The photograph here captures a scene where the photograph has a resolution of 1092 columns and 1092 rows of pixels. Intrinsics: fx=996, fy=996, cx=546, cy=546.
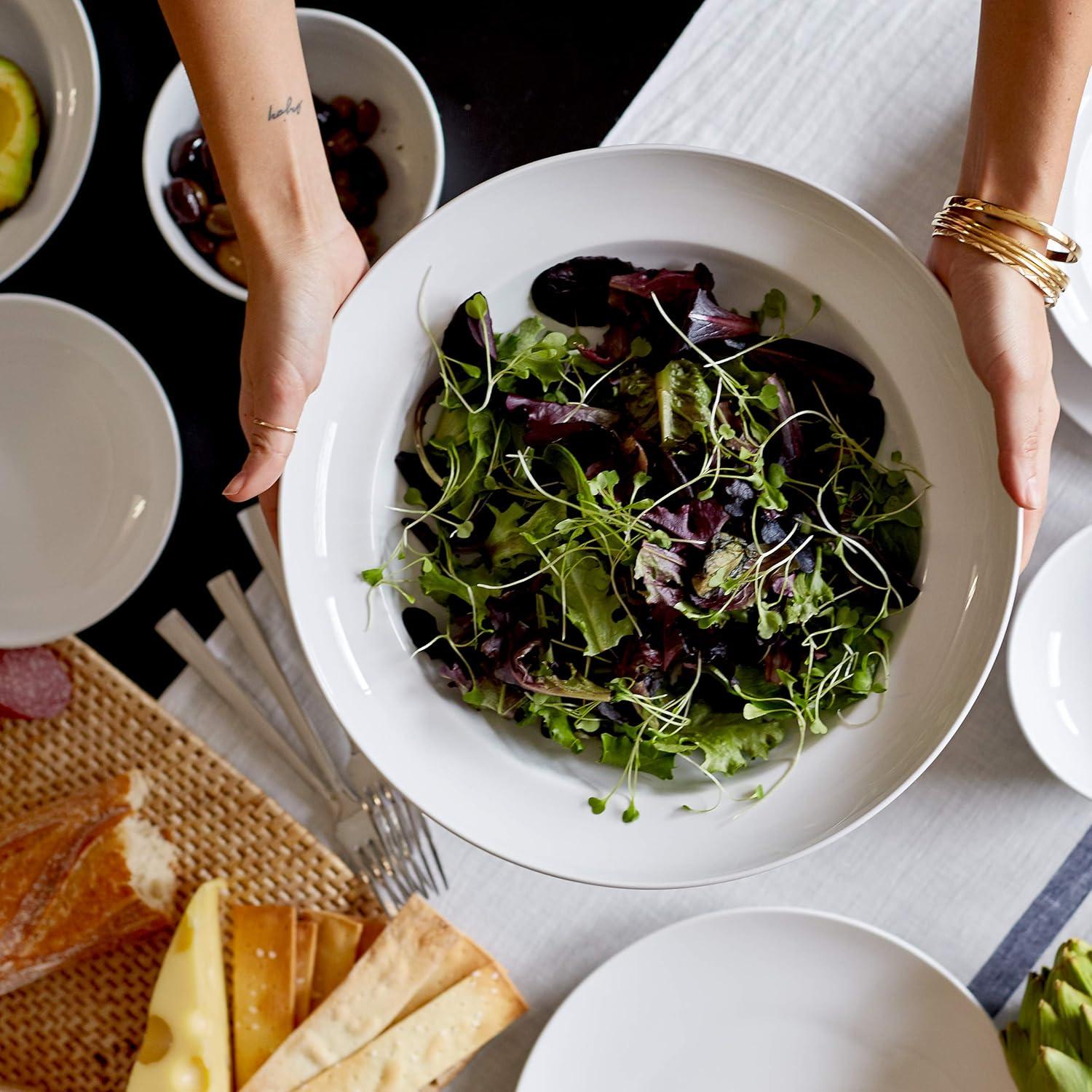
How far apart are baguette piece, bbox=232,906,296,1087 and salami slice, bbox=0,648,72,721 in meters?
0.38

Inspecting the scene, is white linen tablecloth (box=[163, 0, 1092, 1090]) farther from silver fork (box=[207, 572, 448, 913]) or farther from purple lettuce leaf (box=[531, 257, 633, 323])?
purple lettuce leaf (box=[531, 257, 633, 323])

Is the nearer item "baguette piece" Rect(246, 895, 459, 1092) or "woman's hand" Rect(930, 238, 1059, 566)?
"woman's hand" Rect(930, 238, 1059, 566)

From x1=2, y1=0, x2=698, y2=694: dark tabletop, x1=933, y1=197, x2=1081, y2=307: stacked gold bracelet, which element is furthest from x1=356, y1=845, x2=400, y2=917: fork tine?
x1=933, y1=197, x2=1081, y2=307: stacked gold bracelet

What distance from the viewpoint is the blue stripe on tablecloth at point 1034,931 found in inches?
50.9

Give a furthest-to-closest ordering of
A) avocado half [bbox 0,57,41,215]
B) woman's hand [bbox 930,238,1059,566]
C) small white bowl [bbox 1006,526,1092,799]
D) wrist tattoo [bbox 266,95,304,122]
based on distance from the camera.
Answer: avocado half [bbox 0,57,41,215], small white bowl [bbox 1006,526,1092,799], wrist tattoo [bbox 266,95,304,122], woman's hand [bbox 930,238,1059,566]

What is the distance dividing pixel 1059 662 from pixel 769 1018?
0.59m

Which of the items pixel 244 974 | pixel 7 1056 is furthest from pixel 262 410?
pixel 7 1056

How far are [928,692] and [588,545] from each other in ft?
1.27

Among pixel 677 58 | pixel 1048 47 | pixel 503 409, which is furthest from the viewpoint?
pixel 677 58

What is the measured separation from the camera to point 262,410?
Answer: 101cm

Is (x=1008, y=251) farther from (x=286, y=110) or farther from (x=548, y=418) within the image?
(x=286, y=110)

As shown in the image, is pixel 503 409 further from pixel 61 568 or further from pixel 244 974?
pixel 244 974

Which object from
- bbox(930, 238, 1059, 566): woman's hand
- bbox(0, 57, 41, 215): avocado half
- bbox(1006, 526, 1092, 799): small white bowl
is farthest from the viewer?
bbox(0, 57, 41, 215): avocado half

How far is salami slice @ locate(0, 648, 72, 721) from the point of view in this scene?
4.44 feet
